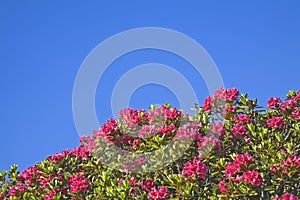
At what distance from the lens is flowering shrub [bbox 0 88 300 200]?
22.0 ft

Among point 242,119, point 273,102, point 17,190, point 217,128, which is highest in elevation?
point 273,102

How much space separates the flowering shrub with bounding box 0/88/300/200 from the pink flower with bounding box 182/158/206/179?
0.5 inches

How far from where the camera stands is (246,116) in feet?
27.9

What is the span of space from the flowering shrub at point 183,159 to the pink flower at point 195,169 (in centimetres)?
1

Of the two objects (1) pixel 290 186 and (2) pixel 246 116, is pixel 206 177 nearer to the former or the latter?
(1) pixel 290 186

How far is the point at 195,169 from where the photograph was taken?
669 cm

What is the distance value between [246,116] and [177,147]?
1.83 metres

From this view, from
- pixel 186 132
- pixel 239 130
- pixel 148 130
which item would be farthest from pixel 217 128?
pixel 148 130

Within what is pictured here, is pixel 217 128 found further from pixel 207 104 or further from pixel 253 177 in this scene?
pixel 253 177

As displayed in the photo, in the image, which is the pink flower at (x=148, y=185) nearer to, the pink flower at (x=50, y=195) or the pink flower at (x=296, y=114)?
the pink flower at (x=50, y=195)

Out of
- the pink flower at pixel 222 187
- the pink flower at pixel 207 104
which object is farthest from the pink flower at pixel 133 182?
Answer: the pink flower at pixel 207 104

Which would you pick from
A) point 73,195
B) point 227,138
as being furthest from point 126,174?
point 227,138

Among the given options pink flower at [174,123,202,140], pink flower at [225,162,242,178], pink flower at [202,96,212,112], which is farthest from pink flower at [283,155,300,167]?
pink flower at [202,96,212,112]

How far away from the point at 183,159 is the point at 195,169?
0.65m
